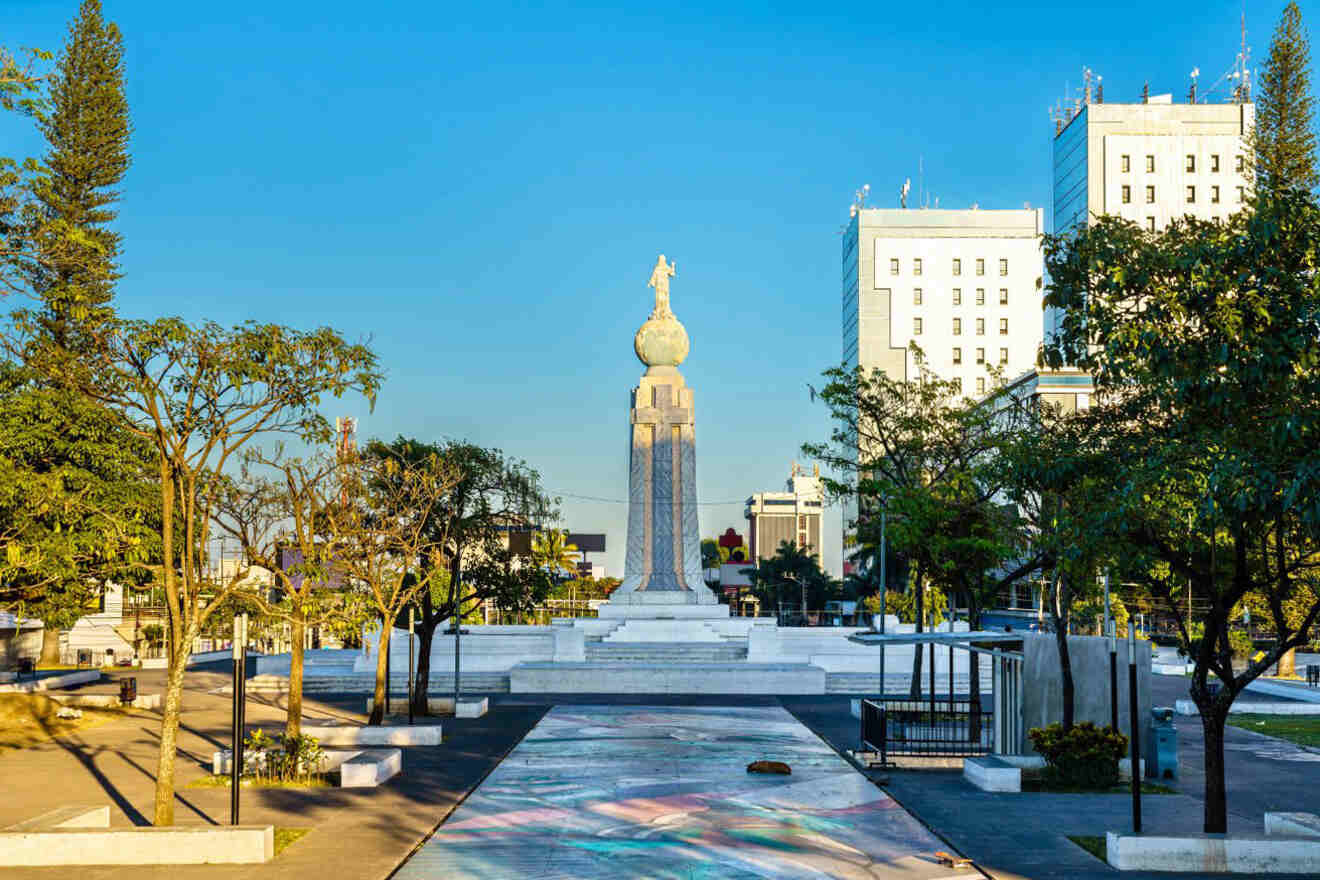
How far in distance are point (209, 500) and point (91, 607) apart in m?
24.6

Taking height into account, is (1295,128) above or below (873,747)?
above

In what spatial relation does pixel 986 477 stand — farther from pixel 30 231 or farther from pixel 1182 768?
pixel 30 231

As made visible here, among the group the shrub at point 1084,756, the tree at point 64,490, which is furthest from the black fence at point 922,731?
the tree at point 64,490


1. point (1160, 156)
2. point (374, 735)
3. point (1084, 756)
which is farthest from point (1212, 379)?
point (1160, 156)

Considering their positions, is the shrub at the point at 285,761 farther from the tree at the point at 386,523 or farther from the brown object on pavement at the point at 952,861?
the brown object on pavement at the point at 952,861

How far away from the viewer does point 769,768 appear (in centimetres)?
2225

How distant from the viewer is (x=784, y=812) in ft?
60.4

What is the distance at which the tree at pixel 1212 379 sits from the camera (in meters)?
12.6

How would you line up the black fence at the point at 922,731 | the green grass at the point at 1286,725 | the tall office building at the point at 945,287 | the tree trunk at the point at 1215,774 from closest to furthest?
the tree trunk at the point at 1215,774 → the black fence at the point at 922,731 → the green grass at the point at 1286,725 → the tall office building at the point at 945,287

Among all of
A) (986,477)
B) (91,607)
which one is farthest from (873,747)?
(91,607)

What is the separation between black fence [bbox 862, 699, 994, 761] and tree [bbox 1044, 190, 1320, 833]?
26.5 feet

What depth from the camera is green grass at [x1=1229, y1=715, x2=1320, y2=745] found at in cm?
2917

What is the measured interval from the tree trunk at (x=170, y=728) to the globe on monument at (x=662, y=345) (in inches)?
1507

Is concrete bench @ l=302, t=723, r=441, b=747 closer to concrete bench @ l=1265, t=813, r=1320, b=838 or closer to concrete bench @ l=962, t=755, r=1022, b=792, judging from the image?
concrete bench @ l=962, t=755, r=1022, b=792
